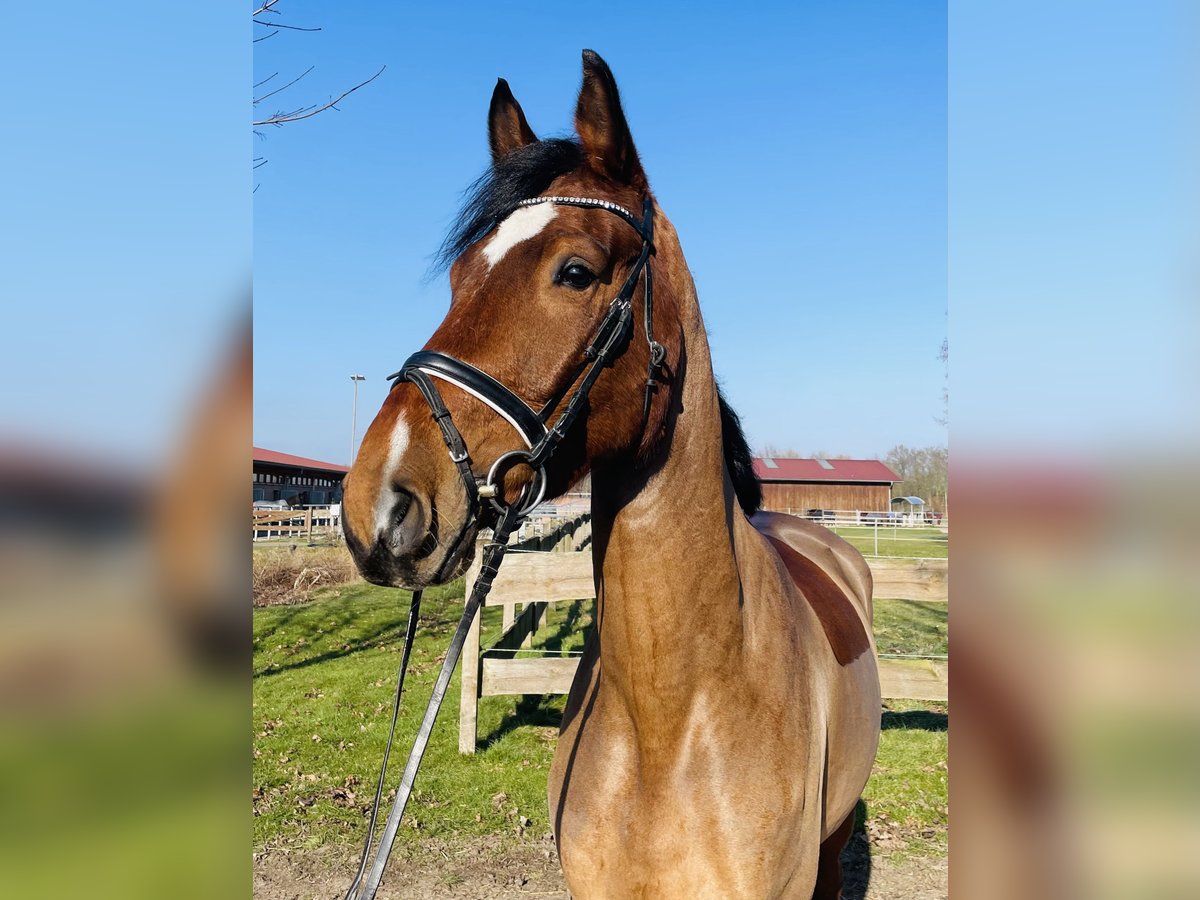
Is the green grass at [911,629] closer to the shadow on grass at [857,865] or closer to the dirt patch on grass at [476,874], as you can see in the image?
the shadow on grass at [857,865]

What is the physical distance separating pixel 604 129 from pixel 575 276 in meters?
0.52

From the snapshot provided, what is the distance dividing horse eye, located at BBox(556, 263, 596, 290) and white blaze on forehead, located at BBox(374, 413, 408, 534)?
1.92ft

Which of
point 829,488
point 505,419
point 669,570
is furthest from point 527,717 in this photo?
point 829,488

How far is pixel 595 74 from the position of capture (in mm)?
2102

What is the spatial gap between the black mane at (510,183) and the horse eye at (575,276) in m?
0.26

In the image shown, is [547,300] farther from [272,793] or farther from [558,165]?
[272,793]

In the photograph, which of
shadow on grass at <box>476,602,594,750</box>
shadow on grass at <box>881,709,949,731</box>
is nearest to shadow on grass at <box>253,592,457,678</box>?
shadow on grass at <box>476,602,594,750</box>

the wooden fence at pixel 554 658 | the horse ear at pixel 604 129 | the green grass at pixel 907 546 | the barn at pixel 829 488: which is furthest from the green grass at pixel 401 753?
the barn at pixel 829 488

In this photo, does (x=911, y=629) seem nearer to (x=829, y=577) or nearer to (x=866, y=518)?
(x=829, y=577)

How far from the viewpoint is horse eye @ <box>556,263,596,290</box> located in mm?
1959

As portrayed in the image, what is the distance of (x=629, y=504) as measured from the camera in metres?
2.21

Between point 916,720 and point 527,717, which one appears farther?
point 916,720
